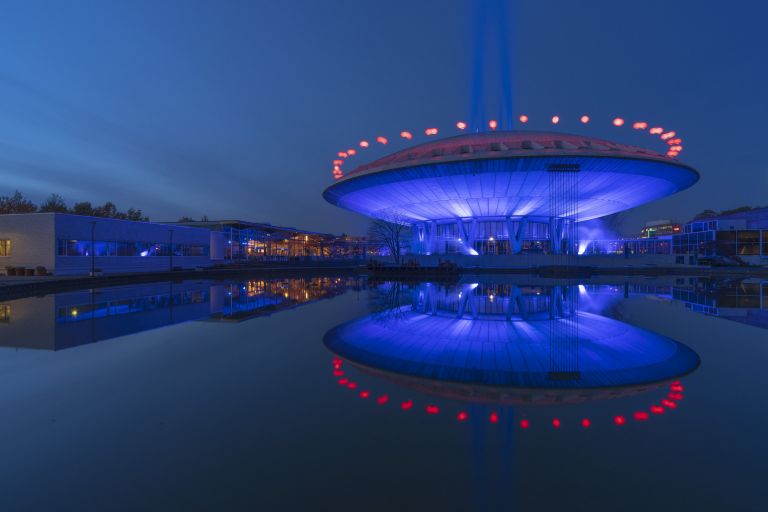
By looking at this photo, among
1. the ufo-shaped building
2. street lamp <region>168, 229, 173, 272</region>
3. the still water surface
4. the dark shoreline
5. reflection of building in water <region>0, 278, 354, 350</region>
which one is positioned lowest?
reflection of building in water <region>0, 278, 354, 350</region>

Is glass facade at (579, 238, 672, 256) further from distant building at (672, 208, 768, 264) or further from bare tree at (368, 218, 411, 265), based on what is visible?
bare tree at (368, 218, 411, 265)

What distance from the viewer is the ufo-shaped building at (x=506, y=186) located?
28.2 meters

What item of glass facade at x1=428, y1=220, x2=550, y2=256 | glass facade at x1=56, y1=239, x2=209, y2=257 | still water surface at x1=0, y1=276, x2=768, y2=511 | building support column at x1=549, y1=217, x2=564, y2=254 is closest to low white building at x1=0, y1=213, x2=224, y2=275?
glass facade at x1=56, y1=239, x2=209, y2=257

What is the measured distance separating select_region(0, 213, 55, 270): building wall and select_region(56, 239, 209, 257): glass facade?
2.59 feet

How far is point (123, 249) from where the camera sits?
3272 centimetres

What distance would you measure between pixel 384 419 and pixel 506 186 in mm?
30959

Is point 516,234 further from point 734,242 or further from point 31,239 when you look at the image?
point 31,239

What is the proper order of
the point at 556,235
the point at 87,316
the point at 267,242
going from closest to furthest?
1. the point at 87,316
2. the point at 556,235
3. the point at 267,242

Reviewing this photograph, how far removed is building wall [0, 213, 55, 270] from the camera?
27250 mm

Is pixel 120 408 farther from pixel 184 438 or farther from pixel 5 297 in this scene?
pixel 5 297

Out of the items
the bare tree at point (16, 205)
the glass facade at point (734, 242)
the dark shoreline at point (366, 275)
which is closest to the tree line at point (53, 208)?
the bare tree at point (16, 205)

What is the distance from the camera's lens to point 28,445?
12.2 feet

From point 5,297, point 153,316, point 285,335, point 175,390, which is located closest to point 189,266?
point 5,297

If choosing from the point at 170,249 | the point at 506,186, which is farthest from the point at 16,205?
the point at 506,186
